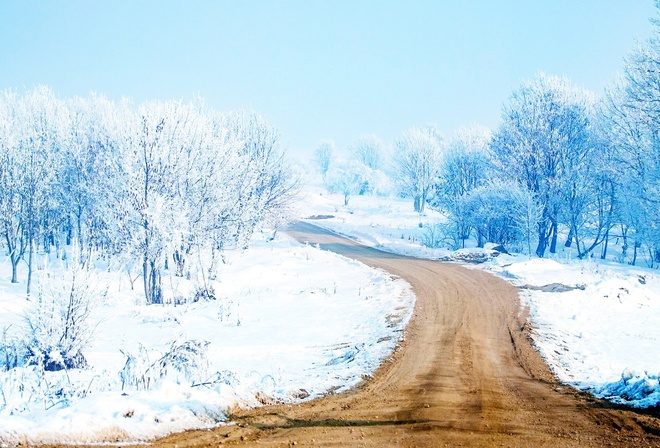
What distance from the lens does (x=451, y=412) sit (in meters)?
7.18

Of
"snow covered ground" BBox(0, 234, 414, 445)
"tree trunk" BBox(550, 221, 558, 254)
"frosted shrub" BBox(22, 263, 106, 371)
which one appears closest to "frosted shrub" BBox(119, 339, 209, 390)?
"snow covered ground" BBox(0, 234, 414, 445)

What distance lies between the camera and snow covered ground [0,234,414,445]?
5.95 m

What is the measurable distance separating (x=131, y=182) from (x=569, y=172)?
33687 mm

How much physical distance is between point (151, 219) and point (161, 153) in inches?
138

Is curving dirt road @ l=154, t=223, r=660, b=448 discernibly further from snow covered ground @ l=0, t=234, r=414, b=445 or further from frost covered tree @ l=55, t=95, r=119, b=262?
frost covered tree @ l=55, t=95, r=119, b=262

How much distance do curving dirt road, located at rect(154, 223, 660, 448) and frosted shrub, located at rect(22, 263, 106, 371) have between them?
23.6ft

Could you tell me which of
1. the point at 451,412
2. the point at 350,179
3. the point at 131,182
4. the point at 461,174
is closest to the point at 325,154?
the point at 350,179

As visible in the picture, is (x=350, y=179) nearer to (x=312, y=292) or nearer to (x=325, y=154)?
(x=325, y=154)

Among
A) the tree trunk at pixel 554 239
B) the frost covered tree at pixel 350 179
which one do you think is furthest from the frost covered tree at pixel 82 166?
the frost covered tree at pixel 350 179

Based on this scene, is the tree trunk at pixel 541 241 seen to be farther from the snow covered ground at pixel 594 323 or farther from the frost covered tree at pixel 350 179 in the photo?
the frost covered tree at pixel 350 179

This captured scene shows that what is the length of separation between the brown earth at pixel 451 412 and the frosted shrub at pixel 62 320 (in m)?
7.21

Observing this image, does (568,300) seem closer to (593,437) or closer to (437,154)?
(593,437)

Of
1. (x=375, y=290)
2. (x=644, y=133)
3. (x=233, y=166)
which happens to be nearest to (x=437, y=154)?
(x=644, y=133)

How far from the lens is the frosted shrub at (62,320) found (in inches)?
450
